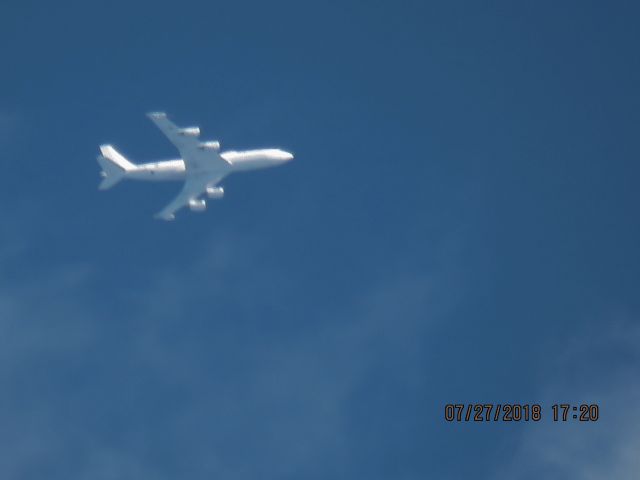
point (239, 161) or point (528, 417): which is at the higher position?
point (239, 161)

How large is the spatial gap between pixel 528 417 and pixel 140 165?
48.1 metres

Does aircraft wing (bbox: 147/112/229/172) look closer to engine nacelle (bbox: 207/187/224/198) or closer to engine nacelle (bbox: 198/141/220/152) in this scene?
engine nacelle (bbox: 198/141/220/152)

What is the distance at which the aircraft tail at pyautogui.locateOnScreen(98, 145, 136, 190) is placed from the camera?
125 metres

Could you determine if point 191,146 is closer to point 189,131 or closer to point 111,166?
point 189,131

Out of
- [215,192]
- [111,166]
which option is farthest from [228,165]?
[111,166]

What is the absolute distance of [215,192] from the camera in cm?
12862

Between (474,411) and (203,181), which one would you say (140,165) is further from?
(474,411)

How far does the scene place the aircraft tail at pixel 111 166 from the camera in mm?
125062

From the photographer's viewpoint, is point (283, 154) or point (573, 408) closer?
point (573, 408)

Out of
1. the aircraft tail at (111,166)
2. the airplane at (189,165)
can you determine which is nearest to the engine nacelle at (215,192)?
the airplane at (189,165)

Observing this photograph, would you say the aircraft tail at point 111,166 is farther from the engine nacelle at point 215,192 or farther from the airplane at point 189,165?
the engine nacelle at point 215,192

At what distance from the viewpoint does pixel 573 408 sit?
389 ft

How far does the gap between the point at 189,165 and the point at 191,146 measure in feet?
10.1

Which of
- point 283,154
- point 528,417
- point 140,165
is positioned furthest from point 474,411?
point 140,165
